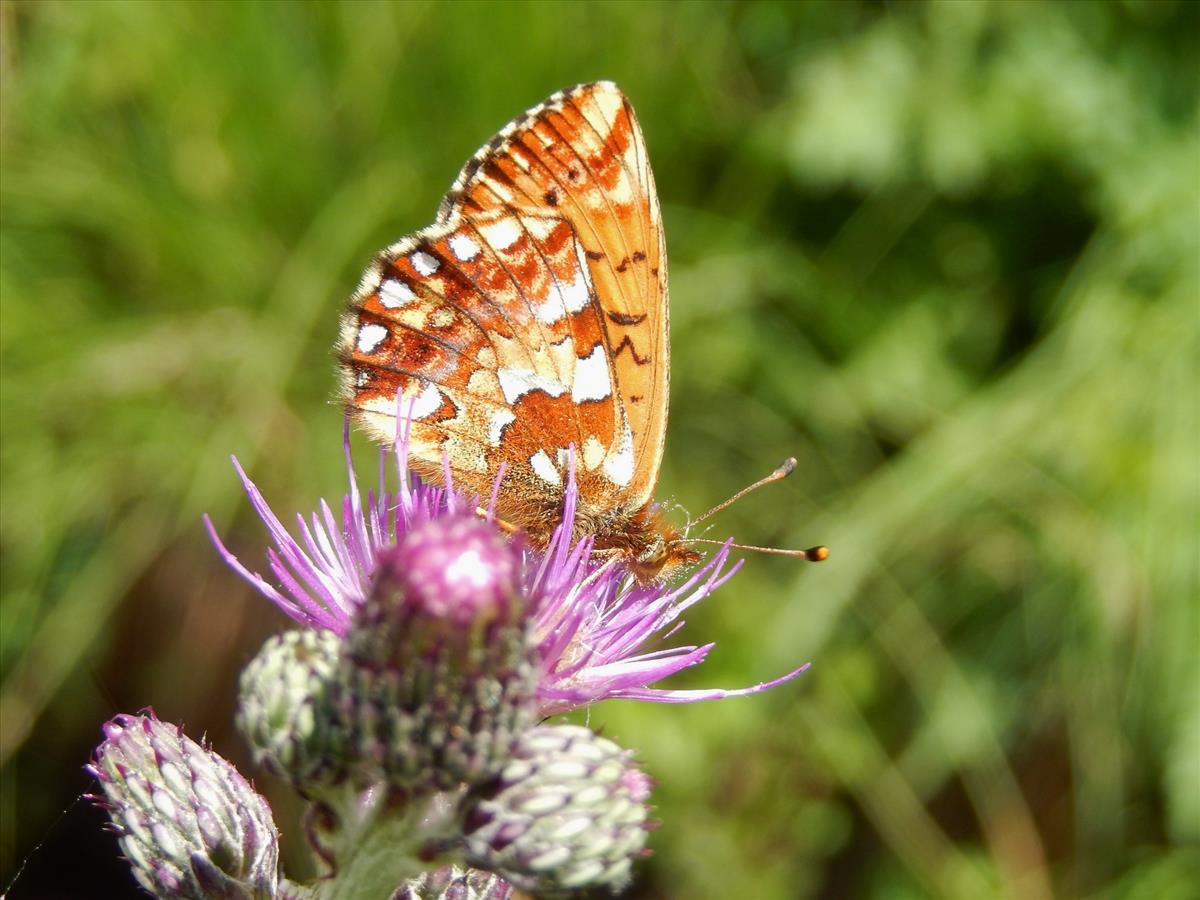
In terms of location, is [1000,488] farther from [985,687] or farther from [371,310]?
[371,310]

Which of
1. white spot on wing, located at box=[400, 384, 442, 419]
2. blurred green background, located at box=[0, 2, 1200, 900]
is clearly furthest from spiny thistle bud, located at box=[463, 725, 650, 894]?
blurred green background, located at box=[0, 2, 1200, 900]

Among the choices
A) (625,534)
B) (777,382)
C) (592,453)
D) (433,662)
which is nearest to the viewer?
(433,662)

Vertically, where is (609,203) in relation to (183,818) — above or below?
above

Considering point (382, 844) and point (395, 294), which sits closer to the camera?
point (382, 844)

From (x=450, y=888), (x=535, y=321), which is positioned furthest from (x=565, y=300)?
(x=450, y=888)

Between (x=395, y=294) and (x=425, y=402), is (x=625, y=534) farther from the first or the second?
(x=395, y=294)

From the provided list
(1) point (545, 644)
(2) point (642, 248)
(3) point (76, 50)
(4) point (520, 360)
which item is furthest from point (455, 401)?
(3) point (76, 50)

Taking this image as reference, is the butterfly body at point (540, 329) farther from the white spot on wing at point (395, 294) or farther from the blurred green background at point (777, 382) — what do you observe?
the blurred green background at point (777, 382)
